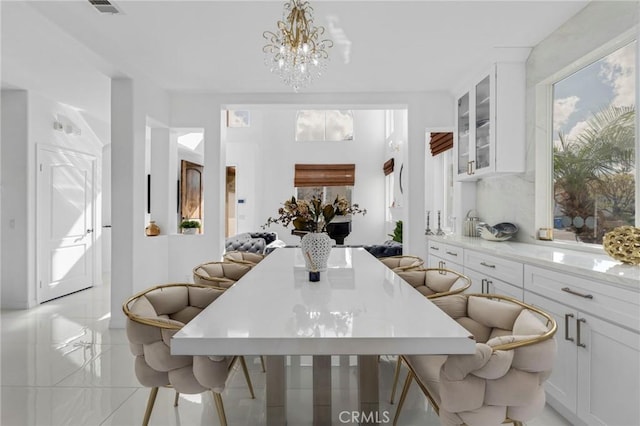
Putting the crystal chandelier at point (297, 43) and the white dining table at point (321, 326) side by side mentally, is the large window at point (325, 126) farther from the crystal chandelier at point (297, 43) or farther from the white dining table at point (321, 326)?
the white dining table at point (321, 326)

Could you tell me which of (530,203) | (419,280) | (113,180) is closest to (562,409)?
(419,280)

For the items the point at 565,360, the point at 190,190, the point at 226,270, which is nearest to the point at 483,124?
the point at 565,360

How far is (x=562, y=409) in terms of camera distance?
1.99 m

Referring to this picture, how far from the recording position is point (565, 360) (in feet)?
6.35

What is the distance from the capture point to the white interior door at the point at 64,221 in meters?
4.54

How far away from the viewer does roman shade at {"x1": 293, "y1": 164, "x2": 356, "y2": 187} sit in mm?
8469

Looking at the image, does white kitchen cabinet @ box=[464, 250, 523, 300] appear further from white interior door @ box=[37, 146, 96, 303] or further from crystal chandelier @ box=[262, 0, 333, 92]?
white interior door @ box=[37, 146, 96, 303]

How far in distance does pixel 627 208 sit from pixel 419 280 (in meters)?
1.44

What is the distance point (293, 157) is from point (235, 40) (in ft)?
17.8

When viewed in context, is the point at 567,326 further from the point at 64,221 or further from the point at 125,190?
the point at 64,221

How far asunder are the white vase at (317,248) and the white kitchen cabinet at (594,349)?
4.27 ft

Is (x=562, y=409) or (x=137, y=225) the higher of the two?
(x=137, y=225)

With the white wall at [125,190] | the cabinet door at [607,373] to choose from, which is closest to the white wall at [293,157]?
the white wall at [125,190]

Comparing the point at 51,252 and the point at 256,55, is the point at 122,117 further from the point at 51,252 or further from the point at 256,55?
the point at 51,252
